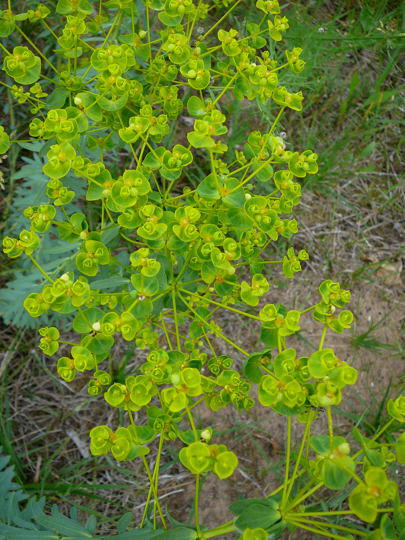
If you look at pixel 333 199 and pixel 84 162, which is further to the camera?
pixel 333 199

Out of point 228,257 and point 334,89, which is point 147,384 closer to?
point 228,257

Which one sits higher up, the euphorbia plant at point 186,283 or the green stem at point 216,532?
the euphorbia plant at point 186,283

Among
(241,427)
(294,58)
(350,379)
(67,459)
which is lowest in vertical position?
(67,459)

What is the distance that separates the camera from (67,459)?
276 centimetres

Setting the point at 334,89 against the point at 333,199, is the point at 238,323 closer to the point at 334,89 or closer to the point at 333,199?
the point at 333,199

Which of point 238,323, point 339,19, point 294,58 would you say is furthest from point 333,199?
point 294,58

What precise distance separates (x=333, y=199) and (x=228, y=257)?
1.98 metres

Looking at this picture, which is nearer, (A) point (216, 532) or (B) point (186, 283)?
(A) point (216, 532)

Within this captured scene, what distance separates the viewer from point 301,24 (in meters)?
3.21

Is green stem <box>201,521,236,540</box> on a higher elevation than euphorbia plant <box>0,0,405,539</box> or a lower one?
lower

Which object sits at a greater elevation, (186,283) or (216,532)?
(186,283)

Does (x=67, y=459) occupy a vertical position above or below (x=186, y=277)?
below

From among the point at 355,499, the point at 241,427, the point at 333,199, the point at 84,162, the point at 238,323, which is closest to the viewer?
the point at 355,499

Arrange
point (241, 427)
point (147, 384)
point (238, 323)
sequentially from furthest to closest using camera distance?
1. point (238, 323)
2. point (241, 427)
3. point (147, 384)
